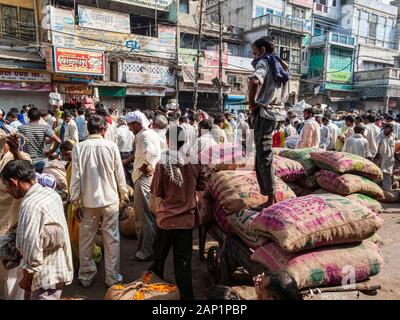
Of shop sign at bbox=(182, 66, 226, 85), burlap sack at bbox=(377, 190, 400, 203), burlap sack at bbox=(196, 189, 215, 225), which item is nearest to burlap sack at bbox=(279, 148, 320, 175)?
burlap sack at bbox=(196, 189, 215, 225)

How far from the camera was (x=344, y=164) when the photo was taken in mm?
4051

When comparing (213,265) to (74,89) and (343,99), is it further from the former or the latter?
(343,99)

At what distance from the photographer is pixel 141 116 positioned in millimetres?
4164

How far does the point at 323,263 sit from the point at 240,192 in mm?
1116

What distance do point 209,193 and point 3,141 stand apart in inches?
94.2

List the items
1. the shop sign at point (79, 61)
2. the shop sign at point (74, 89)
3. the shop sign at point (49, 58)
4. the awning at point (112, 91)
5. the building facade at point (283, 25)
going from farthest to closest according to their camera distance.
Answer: the building facade at point (283, 25) → the awning at point (112, 91) → the shop sign at point (74, 89) → the shop sign at point (79, 61) → the shop sign at point (49, 58)

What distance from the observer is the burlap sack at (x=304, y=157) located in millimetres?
4445

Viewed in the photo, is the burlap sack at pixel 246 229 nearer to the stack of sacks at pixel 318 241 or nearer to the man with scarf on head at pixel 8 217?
the stack of sacks at pixel 318 241

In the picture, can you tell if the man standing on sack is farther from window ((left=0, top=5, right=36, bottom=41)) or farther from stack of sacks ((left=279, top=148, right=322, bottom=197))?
window ((left=0, top=5, right=36, bottom=41))

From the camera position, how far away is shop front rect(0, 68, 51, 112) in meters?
13.6

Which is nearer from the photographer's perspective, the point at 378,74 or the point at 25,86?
the point at 25,86

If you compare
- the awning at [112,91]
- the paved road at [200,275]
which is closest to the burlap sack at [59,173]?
the paved road at [200,275]

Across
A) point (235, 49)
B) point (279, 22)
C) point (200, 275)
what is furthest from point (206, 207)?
point (279, 22)

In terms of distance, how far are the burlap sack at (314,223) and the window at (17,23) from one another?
15.3 metres
